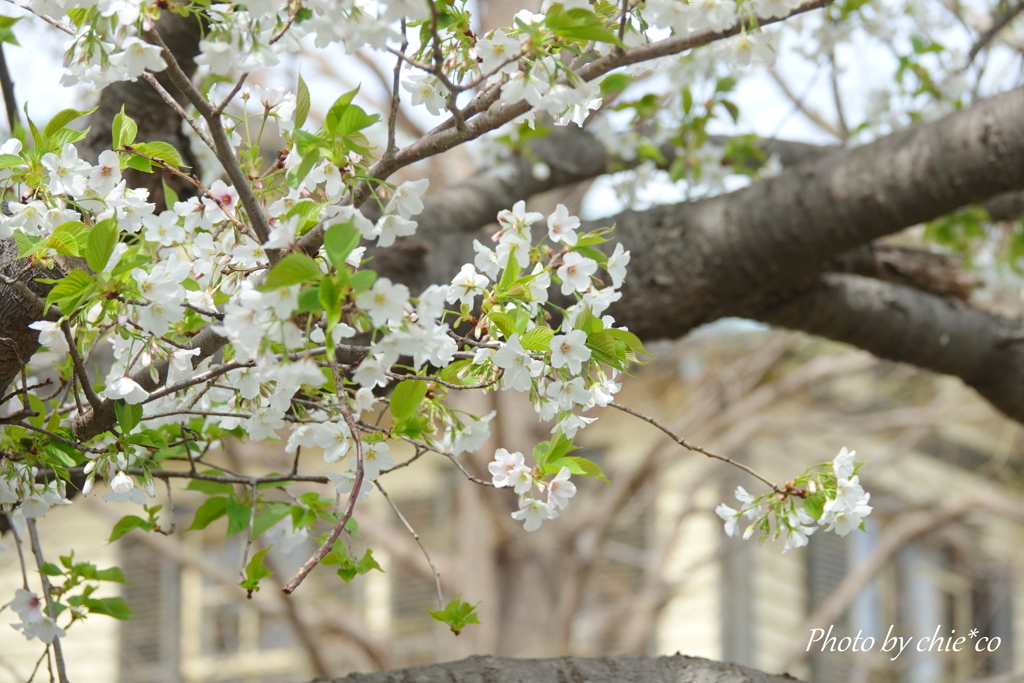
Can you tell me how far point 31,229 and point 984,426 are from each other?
23.5 ft

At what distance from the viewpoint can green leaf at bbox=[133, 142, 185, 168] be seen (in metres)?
1.06

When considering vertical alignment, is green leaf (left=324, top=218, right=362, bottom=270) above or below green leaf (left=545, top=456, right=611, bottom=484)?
above

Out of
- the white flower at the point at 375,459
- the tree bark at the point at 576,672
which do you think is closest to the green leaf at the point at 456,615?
the tree bark at the point at 576,672

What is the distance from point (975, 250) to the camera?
11.1 ft

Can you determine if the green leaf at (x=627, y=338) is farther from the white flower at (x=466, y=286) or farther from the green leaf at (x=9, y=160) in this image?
the green leaf at (x=9, y=160)

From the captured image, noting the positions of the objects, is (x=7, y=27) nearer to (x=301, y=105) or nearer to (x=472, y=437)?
(x=301, y=105)

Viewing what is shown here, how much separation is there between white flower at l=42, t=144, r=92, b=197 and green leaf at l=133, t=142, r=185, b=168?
0.23ft

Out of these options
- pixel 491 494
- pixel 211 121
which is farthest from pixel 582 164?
pixel 491 494

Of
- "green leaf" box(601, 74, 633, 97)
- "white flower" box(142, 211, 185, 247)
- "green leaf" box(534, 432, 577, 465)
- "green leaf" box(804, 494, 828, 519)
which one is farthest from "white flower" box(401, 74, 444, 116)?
"green leaf" box(601, 74, 633, 97)

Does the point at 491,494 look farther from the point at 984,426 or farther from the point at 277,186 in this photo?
the point at 984,426

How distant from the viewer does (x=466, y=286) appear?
105 centimetres

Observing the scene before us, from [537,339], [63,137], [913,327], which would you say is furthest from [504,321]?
[913,327]

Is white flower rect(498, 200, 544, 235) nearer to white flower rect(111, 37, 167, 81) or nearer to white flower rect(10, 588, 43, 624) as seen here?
white flower rect(111, 37, 167, 81)

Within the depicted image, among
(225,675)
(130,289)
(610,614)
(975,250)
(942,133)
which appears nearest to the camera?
(130,289)
